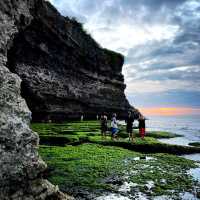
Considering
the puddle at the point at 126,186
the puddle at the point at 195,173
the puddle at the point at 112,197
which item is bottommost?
the puddle at the point at 112,197

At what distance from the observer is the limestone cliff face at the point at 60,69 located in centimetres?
7744

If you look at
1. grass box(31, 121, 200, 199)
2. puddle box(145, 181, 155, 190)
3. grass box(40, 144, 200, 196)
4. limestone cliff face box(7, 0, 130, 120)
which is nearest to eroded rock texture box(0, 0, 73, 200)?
grass box(31, 121, 200, 199)

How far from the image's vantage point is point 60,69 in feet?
290

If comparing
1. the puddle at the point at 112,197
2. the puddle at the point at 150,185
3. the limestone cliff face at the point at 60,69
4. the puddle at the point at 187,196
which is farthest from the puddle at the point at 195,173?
the limestone cliff face at the point at 60,69

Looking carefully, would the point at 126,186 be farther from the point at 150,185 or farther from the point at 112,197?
the point at 112,197

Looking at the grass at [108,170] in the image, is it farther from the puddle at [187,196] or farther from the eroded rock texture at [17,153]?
the eroded rock texture at [17,153]

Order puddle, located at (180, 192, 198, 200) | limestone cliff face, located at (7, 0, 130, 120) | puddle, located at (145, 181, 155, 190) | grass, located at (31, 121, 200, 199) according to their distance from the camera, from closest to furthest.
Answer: puddle, located at (180, 192, 198, 200), grass, located at (31, 121, 200, 199), puddle, located at (145, 181, 155, 190), limestone cliff face, located at (7, 0, 130, 120)

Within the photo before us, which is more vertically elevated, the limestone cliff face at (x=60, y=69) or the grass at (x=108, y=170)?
the limestone cliff face at (x=60, y=69)

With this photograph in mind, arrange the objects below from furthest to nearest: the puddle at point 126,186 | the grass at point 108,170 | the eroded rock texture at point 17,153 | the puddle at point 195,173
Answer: the puddle at point 195,173
the grass at point 108,170
the puddle at point 126,186
the eroded rock texture at point 17,153

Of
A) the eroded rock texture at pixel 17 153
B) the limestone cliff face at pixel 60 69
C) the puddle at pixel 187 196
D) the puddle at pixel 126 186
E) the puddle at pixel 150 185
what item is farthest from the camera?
the limestone cliff face at pixel 60 69

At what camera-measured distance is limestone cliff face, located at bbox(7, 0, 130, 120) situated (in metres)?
77.4

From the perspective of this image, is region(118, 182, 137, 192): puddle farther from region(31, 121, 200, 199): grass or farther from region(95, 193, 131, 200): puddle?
region(95, 193, 131, 200): puddle

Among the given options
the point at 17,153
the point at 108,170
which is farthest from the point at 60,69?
the point at 17,153

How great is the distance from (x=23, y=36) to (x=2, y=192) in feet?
204
